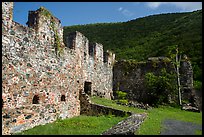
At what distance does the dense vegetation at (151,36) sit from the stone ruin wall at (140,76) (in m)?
3.85

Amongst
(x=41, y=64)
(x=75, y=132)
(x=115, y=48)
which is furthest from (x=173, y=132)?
(x=115, y=48)

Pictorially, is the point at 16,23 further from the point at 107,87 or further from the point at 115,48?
the point at 115,48

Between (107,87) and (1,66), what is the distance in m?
14.9

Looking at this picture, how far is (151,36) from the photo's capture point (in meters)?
49.6

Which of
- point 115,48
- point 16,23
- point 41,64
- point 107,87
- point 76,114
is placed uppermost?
point 115,48

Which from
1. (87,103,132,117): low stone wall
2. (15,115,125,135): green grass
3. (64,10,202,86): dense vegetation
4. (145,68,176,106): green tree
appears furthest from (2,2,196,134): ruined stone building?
(64,10,202,86): dense vegetation

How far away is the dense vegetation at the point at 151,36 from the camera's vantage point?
36.8 m

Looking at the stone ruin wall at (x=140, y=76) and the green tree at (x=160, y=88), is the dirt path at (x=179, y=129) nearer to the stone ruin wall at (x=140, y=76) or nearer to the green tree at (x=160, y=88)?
the green tree at (x=160, y=88)

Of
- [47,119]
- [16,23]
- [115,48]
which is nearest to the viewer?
[16,23]

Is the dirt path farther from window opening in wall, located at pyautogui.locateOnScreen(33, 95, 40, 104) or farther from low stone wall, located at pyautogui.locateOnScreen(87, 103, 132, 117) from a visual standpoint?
window opening in wall, located at pyautogui.locateOnScreen(33, 95, 40, 104)

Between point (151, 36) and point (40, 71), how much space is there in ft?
130

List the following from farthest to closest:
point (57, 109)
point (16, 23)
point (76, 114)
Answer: point (76, 114)
point (57, 109)
point (16, 23)

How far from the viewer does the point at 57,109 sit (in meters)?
13.9

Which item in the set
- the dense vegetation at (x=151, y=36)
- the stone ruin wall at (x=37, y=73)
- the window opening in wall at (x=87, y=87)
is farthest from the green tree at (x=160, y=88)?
the stone ruin wall at (x=37, y=73)
